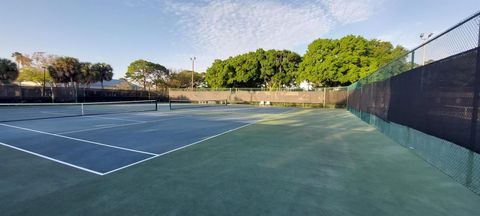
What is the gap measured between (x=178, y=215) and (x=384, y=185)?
3.19m

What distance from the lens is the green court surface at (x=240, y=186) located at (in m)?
2.80

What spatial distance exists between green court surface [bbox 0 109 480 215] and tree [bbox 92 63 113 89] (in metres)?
41.3

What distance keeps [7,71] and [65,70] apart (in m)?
6.68

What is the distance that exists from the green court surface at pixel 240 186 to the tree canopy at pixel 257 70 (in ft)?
107

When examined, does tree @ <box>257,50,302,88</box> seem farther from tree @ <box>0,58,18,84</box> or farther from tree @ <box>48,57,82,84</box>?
tree @ <box>0,58,18,84</box>

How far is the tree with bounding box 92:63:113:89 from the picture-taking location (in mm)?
40791

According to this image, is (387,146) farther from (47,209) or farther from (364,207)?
(47,209)

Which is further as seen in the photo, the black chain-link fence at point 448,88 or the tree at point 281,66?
the tree at point 281,66

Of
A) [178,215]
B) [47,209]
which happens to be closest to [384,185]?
[178,215]

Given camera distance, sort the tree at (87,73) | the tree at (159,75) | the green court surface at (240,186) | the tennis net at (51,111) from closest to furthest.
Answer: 1. the green court surface at (240,186)
2. the tennis net at (51,111)
3. the tree at (87,73)
4. the tree at (159,75)

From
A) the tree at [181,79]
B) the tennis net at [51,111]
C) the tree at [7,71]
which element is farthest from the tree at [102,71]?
the tennis net at [51,111]

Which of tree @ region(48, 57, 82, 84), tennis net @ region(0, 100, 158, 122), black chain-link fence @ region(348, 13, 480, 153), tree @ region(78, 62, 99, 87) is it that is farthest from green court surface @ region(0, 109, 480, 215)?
tree @ region(78, 62, 99, 87)

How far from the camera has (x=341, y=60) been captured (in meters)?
29.8

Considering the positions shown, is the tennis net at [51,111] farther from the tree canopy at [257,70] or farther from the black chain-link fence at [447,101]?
the tree canopy at [257,70]
